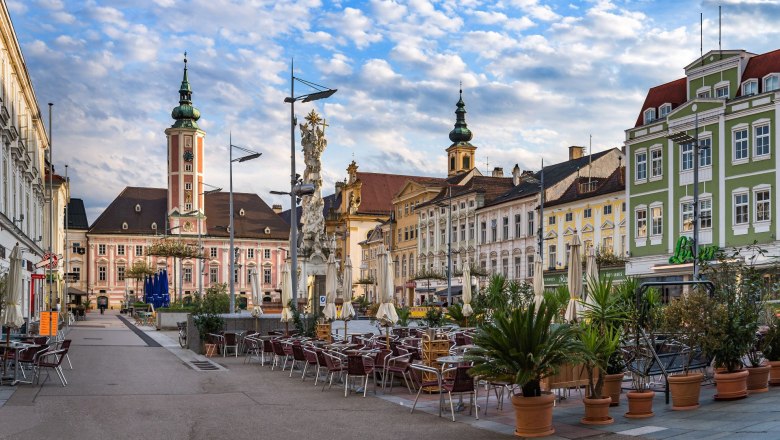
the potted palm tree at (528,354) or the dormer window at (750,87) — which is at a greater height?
the dormer window at (750,87)

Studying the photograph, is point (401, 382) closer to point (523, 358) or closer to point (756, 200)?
point (523, 358)

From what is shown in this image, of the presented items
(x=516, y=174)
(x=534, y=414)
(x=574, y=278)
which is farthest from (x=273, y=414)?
(x=516, y=174)

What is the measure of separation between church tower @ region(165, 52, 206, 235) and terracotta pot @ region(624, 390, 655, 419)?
106 m

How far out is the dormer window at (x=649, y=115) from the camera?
164 ft

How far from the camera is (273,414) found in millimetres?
13234

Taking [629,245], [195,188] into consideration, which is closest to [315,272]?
[629,245]

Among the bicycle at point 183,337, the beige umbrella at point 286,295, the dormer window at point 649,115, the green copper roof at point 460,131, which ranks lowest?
the bicycle at point 183,337

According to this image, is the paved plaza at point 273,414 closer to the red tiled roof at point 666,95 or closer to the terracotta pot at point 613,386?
the terracotta pot at point 613,386

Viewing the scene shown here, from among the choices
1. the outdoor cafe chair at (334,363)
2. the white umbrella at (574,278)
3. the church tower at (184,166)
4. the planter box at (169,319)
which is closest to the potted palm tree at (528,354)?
the white umbrella at (574,278)

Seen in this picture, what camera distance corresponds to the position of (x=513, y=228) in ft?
220

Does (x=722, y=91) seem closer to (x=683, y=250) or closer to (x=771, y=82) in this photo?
(x=771, y=82)

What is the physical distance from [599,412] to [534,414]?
118 cm

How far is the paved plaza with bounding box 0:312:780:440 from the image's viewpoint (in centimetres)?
1119

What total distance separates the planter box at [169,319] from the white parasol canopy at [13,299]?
27.8 metres
